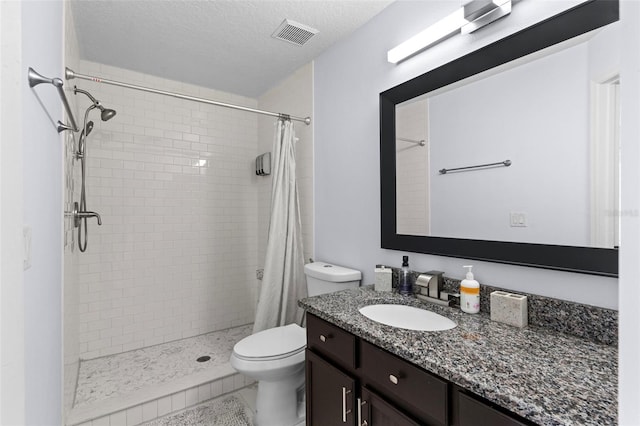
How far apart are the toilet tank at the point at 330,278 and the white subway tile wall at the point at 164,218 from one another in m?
1.30

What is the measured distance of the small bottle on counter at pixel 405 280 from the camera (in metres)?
1.59

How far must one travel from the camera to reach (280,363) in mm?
1683

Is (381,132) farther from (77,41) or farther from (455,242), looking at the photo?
(77,41)

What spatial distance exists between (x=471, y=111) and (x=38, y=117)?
1627 millimetres

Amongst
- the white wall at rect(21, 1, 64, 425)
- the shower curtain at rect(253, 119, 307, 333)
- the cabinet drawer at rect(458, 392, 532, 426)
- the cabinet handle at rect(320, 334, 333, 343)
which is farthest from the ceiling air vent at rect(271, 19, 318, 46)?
the cabinet drawer at rect(458, 392, 532, 426)

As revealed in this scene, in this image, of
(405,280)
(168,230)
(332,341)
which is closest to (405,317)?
(405,280)

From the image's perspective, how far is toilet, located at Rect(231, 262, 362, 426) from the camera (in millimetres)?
1682

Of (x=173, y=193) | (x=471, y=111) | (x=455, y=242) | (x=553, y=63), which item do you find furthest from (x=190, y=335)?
(x=553, y=63)

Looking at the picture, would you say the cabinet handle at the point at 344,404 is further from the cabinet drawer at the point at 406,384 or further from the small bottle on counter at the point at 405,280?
the small bottle on counter at the point at 405,280

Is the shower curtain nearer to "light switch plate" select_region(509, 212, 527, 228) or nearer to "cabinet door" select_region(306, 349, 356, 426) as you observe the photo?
"cabinet door" select_region(306, 349, 356, 426)

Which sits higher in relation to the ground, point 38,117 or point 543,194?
point 38,117

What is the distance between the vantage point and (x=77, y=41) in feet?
7.04

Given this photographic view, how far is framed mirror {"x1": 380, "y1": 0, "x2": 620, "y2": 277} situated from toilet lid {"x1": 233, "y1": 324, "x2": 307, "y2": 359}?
83 cm

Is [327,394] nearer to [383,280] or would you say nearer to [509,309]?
[383,280]
